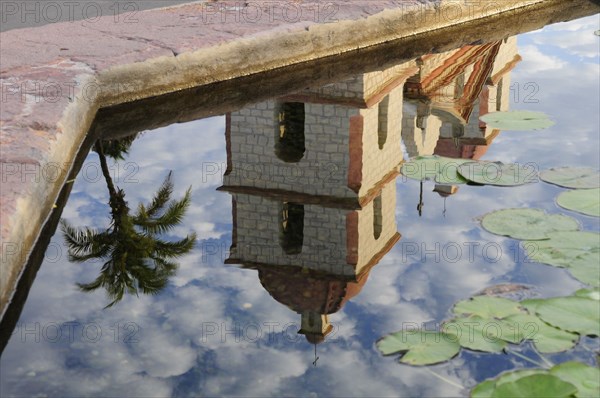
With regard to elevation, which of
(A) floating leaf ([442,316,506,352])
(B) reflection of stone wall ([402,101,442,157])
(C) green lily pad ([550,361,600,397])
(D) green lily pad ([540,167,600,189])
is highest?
(B) reflection of stone wall ([402,101,442,157])

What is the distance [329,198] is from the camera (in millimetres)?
3225

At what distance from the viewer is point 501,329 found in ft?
7.45

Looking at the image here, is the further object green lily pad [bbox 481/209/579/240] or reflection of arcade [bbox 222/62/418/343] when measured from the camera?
green lily pad [bbox 481/209/579/240]

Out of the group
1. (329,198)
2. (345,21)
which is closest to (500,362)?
(329,198)

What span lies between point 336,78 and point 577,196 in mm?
1470

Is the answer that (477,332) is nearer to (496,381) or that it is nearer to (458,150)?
(496,381)

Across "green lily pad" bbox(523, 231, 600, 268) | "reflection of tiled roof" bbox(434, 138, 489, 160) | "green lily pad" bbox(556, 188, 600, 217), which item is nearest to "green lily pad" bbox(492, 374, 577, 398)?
"green lily pad" bbox(523, 231, 600, 268)

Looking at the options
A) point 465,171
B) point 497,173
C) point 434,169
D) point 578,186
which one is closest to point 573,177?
point 578,186

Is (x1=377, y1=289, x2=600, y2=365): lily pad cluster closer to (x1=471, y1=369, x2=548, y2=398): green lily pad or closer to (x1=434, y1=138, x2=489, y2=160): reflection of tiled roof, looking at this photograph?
(x1=471, y1=369, x2=548, y2=398): green lily pad

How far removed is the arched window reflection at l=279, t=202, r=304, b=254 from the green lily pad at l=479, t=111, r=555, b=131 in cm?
114

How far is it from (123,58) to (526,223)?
70.1 inches

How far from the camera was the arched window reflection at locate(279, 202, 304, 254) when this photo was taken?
2.78m

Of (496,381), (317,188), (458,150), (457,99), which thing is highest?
(457,99)

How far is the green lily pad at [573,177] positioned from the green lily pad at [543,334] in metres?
0.98
